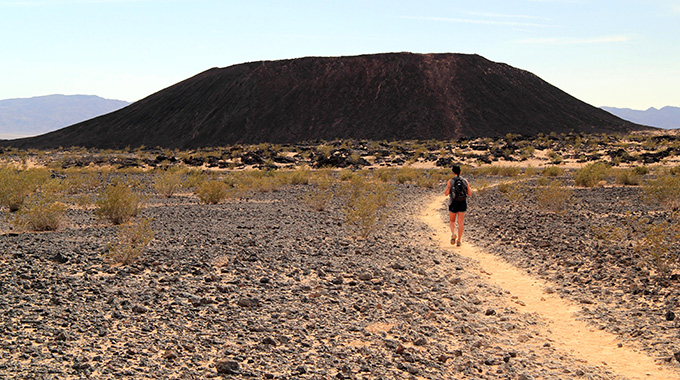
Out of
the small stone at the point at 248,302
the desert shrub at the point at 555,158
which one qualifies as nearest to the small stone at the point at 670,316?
the small stone at the point at 248,302

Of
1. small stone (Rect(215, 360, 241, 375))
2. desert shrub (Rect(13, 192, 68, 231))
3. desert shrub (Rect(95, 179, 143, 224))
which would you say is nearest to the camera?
small stone (Rect(215, 360, 241, 375))

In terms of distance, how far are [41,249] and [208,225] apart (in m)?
4.16

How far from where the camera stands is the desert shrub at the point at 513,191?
1812 centimetres

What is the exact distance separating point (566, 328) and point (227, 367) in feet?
13.4

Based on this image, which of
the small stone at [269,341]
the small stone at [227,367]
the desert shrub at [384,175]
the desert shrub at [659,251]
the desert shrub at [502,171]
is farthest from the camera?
the desert shrub at [502,171]

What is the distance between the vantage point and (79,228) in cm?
1184

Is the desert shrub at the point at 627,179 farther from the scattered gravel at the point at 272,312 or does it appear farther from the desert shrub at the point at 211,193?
the desert shrub at the point at 211,193

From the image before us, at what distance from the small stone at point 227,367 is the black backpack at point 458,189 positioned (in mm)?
7526

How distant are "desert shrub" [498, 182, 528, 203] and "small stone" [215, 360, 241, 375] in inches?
574

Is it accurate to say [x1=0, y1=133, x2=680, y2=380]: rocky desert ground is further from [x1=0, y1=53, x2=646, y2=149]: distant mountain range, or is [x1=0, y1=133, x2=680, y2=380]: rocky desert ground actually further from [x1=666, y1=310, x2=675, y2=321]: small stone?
[x1=0, y1=53, x2=646, y2=149]: distant mountain range

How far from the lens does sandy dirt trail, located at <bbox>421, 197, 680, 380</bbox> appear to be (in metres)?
5.50

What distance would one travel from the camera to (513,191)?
19.0m

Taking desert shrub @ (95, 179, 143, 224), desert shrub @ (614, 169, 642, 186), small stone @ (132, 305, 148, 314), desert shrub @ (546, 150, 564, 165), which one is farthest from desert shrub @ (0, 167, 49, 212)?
desert shrub @ (546, 150, 564, 165)

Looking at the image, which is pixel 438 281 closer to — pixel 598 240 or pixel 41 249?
pixel 598 240
